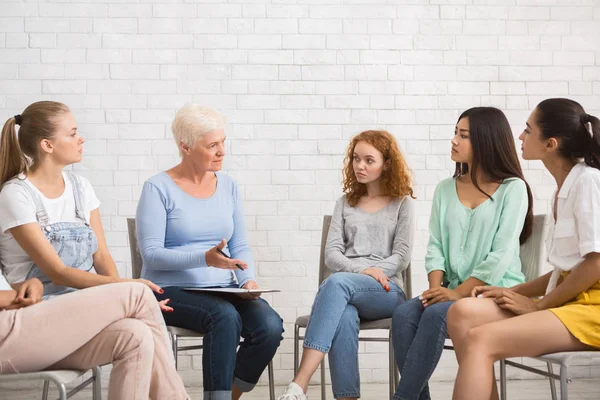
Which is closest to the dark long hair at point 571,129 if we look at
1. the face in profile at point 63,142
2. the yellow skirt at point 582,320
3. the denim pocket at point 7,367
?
the yellow skirt at point 582,320

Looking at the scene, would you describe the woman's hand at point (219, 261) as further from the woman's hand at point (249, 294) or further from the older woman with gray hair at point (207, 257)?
the woman's hand at point (249, 294)

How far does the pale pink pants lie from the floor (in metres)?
1.66

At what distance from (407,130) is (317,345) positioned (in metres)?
1.69

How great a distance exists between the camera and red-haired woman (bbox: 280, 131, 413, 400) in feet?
9.41

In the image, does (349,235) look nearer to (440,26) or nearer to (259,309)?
(259,309)

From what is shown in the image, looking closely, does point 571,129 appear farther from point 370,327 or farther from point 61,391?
point 61,391

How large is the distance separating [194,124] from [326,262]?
81 cm

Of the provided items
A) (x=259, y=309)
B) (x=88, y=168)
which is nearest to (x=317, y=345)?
(x=259, y=309)

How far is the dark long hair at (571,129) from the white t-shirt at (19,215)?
1.63 meters

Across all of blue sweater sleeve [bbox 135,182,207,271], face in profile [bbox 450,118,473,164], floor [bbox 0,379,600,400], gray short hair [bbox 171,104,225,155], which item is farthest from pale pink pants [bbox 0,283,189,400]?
floor [bbox 0,379,600,400]

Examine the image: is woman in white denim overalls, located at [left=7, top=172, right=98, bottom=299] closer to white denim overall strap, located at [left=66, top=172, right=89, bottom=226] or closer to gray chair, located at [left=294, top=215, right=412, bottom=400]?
white denim overall strap, located at [left=66, top=172, right=89, bottom=226]

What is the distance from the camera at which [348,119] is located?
4.16 metres

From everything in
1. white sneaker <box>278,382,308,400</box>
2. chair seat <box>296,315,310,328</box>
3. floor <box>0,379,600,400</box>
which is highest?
chair seat <box>296,315,310,328</box>

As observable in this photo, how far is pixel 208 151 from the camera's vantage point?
10.1ft
